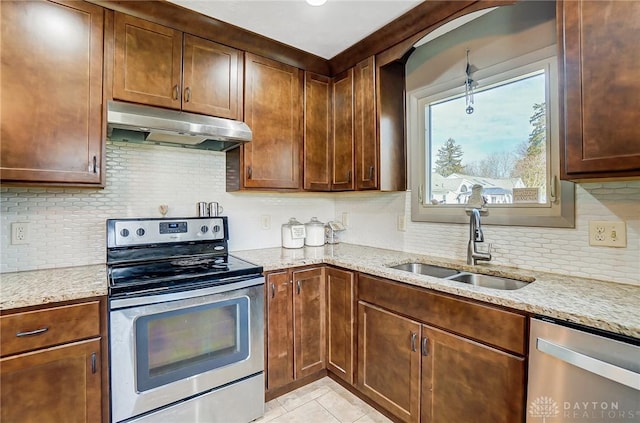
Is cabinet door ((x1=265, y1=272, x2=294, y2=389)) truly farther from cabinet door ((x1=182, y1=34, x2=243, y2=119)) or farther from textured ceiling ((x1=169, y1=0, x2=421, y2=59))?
textured ceiling ((x1=169, y1=0, x2=421, y2=59))

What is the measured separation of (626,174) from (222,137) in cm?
190

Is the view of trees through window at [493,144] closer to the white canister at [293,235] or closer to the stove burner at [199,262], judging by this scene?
the white canister at [293,235]

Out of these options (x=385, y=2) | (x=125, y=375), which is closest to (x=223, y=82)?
(x=385, y=2)

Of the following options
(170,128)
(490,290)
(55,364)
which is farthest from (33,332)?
(490,290)

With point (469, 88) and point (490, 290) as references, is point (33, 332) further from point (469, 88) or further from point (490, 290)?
point (469, 88)

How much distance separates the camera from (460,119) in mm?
2070

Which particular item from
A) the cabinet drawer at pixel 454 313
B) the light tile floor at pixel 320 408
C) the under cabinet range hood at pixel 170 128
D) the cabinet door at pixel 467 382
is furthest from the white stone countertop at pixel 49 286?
the cabinet door at pixel 467 382

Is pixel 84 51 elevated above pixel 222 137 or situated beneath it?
elevated above

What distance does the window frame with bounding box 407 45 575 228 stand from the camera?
1600mm

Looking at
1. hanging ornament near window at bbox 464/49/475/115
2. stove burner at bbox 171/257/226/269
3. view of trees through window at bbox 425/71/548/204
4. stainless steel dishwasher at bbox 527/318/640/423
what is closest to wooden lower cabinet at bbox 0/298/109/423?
A: stove burner at bbox 171/257/226/269

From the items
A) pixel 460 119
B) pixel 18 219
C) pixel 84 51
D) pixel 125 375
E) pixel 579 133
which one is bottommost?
pixel 125 375

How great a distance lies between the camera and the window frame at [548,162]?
1.60m

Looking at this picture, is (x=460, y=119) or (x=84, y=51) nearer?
(x=84, y=51)

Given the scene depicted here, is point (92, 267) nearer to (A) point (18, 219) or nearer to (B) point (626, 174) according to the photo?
(A) point (18, 219)
